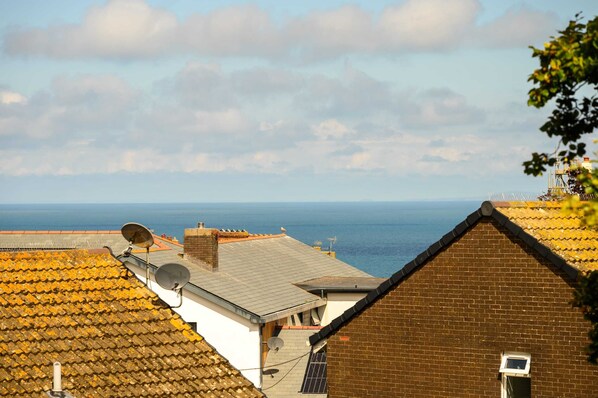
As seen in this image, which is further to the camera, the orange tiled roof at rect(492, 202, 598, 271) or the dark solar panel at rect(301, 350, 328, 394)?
the dark solar panel at rect(301, 350, 328, 394)

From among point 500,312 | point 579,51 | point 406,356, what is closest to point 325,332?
point 406,356

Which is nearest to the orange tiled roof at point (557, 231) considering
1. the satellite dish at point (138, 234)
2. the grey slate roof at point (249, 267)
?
the satellite dish at point (138, 234)

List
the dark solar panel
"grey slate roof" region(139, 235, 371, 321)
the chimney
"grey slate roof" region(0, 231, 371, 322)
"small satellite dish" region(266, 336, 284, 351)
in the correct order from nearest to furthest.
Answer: the dark solar panel → "small satellite dish" region(266, 336, 284, 351) → "grey slate roof" region(0, 231, 371, 322) → "grey slate roof" region(139, 235, 371, 321) → the chimney

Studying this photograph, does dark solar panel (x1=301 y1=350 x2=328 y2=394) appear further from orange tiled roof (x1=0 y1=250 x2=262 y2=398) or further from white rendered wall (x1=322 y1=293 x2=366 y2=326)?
orange tiled roof (x1=0 y1=250 x2=262 y2=398)

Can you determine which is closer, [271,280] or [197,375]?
[197,375]

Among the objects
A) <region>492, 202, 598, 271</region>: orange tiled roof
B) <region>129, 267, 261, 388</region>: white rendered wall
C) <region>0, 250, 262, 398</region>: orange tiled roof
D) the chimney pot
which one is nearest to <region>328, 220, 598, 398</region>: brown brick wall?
<region>492, 202, 598, 271</region>: orange tiled roof

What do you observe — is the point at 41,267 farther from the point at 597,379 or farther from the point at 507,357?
the point at 597,379

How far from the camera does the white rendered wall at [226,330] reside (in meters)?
39.2

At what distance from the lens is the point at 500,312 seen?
71.2 ft

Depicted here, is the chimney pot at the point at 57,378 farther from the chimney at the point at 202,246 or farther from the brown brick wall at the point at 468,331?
the chimney at the point at 202,246

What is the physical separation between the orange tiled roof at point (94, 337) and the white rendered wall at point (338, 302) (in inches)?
1031

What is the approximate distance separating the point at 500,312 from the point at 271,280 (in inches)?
1003

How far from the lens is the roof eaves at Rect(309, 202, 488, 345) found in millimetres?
21734

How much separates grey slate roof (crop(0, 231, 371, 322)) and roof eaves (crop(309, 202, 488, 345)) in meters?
15.9
